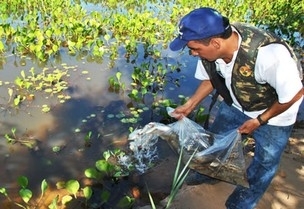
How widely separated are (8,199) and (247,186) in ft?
6.38

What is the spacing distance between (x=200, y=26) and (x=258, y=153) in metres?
0.96

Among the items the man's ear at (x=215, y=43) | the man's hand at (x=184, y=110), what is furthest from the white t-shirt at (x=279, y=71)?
the man's hand at (x=184, y=110)

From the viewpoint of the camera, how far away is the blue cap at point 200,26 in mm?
1779

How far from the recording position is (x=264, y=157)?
7.31ft

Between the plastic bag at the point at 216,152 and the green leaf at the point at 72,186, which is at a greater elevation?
the plastic bag at the point at 216,152

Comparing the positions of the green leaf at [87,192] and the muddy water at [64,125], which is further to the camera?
the muddy water at [64,125]

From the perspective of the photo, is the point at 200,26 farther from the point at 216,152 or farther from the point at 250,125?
the point at 216,152

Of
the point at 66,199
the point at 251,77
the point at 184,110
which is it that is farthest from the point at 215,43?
the point at 66,199

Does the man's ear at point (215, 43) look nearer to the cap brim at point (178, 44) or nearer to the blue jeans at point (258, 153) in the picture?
the cap brim at point (178, 44)

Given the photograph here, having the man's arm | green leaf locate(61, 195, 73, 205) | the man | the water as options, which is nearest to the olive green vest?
the man

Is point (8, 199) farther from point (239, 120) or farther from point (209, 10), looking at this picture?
point (209, 10)

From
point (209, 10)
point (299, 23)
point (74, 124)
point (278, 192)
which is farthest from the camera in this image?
point (299, 23)

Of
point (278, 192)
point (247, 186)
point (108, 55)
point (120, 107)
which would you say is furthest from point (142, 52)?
point (247, 186)

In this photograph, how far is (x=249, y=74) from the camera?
1950mm
